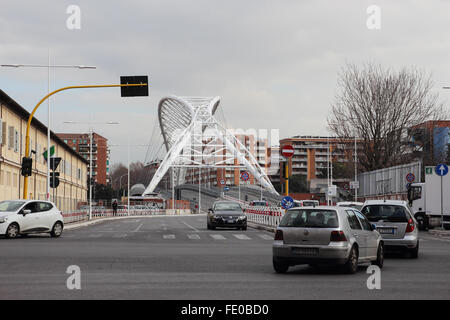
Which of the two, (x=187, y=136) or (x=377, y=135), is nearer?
(x=377, y=135)

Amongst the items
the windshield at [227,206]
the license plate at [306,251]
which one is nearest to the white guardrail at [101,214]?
the windshield at [227,206]

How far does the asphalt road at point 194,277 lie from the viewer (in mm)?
11125

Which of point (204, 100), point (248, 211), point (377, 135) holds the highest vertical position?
point (204, 100)

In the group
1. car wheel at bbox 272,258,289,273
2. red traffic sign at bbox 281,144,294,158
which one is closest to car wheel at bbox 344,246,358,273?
car wheel at bbox 272,258,289,273

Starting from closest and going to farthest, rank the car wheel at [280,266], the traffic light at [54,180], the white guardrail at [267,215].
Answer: the car wheel at [280,266] < the white guardrail at [267,215] < the traffic light at [54,180]

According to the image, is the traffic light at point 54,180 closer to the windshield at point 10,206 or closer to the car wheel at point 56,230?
the car wheel at point 56,230

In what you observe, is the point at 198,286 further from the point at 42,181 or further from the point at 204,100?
the point at 204,100

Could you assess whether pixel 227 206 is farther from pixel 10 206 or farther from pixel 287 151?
pixel 10 206

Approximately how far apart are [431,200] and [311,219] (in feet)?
82.6

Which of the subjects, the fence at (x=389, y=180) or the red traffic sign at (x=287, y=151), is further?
the fence at (x=389, y=180)

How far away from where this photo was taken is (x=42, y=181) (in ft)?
215

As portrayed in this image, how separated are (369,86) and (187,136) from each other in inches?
3422

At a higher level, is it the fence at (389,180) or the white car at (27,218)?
the fence at (389,180)
